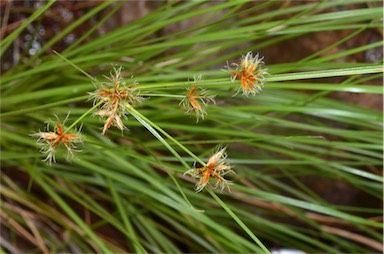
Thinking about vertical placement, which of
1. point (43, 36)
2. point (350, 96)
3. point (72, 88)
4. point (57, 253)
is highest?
Result: point (350, 96)

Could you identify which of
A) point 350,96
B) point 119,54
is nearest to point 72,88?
point 119,54

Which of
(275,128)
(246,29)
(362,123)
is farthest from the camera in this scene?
(275,128)

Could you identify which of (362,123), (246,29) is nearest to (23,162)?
(246,29)

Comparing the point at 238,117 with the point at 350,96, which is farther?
the point at 350,96

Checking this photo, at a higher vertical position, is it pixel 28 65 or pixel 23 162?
pixel 28 65

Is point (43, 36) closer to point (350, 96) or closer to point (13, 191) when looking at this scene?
point (13, 191)

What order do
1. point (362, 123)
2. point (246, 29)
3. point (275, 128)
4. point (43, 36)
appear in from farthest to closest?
point (43, 36) < point (275, 128) < point (362, 123) < point (246, 29)
